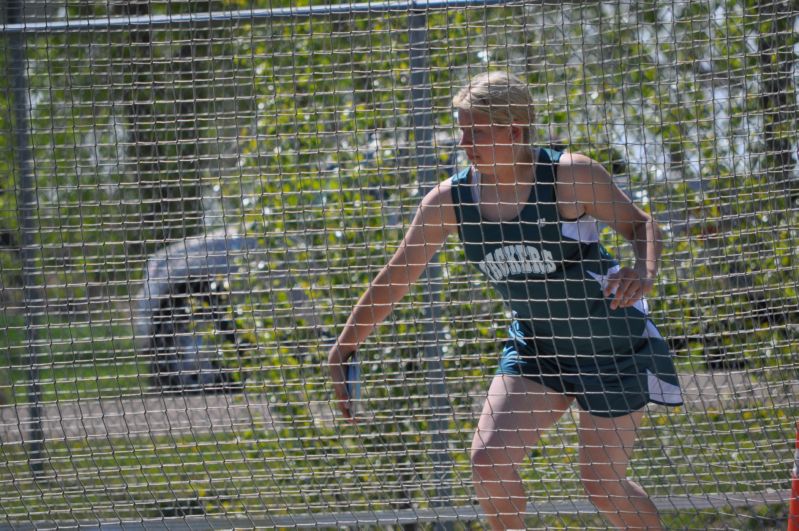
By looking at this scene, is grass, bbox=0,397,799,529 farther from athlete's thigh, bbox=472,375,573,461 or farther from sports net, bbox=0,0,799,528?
athlete's thigh, bbox=472,375,573,461

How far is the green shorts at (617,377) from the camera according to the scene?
2.65 metres

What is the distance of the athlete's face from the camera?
2518 mm

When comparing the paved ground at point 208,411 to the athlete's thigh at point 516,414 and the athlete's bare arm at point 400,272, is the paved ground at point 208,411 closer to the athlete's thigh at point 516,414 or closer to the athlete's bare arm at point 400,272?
the athlete's bare arm at point 400,272

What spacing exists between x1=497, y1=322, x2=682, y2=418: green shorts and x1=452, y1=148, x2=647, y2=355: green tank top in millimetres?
34

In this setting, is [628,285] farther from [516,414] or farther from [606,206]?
[516,414]

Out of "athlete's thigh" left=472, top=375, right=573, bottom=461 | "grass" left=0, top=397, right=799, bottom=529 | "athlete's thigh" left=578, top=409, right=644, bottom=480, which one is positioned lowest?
"grass" left=0, top=397, right=799, bottom=529

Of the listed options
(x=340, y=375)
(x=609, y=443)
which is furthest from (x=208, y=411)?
(x=609, y=443)

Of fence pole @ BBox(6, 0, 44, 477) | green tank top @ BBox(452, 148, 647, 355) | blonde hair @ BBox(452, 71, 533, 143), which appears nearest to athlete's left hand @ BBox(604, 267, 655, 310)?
green tank top @ BBox(452, 148, 647, 355)

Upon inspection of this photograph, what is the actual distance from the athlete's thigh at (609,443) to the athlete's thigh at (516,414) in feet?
0.35

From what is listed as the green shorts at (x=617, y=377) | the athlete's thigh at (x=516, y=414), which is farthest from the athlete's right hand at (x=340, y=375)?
the green shorts at (x=617, y=377)

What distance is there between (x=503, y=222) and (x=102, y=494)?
213cm

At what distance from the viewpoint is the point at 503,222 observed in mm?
2602

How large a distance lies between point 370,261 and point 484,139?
1305mm

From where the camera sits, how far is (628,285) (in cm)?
240
